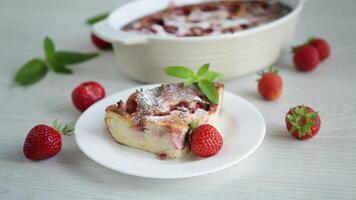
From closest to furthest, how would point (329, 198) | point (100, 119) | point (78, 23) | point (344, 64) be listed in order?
point (329, 198) < point (100, 119) < point (344, 64) < point (78, 23)

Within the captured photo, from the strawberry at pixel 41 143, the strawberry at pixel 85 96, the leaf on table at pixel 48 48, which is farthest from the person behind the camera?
the leaf on table at pixel 48 48

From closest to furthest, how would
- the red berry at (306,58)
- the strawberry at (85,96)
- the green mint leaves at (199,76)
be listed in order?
the green mint leaves at (199,76) < the strawberry at (85,96) < the red berry at (306,58)

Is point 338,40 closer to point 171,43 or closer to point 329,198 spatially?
point 171,43

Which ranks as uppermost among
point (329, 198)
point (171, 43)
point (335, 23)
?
point (171, 43)

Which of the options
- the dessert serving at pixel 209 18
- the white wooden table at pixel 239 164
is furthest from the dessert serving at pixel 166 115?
the dessert serving at pixel 209 18

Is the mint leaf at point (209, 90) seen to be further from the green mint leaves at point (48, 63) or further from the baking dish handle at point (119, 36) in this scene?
the green mint leaves at point (48, 63)

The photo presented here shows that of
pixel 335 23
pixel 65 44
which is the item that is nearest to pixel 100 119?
pixel 65 44
